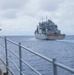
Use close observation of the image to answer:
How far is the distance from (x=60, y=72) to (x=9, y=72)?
18.1 meters

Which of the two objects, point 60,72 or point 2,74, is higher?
point 2,74

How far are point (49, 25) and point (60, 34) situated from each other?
24.1ft

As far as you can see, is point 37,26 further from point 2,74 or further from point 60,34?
point 2,74

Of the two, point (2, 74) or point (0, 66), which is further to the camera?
point (0, 66)

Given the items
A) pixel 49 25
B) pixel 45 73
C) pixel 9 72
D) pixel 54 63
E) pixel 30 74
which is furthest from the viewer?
pixel 49 25

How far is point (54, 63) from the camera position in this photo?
329 cm

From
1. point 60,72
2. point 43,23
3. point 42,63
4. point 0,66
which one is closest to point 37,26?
point 43,23

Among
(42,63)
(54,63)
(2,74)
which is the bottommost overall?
(42,63)

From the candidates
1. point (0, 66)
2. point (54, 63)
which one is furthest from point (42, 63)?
point (54, 63)

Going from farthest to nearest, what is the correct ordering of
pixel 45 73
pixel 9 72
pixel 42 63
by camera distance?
pixel 42 63, pixel 45 73, pixel 9 72

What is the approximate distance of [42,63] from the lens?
103 ft

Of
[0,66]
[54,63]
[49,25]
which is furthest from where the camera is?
[49,25]

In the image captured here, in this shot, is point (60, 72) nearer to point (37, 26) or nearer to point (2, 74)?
point (2, 74)

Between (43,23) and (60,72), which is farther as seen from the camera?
(43,23)
